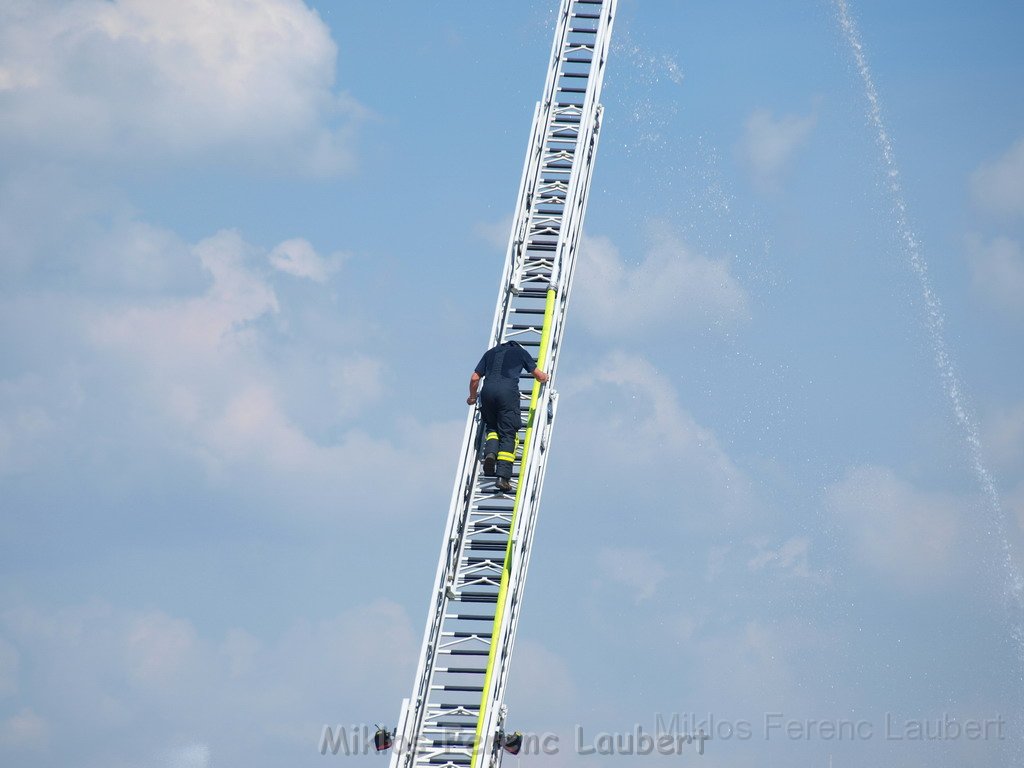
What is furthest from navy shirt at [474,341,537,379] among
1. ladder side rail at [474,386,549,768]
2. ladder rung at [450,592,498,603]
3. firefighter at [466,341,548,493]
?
ladder rung at [450,592,498,603]

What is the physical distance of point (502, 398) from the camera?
23.7 m

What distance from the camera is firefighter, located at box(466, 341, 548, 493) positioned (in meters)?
23.8

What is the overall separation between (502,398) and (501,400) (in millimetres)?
34

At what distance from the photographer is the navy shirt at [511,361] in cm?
2392

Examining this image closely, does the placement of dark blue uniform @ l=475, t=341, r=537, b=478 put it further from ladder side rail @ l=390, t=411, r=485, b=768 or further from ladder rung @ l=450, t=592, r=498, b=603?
ladder rung @ l=450, t=592, r=498, b=603

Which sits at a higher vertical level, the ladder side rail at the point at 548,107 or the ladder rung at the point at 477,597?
the ladder side rail at the point at 548,107

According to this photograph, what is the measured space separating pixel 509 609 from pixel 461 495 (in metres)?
1.94

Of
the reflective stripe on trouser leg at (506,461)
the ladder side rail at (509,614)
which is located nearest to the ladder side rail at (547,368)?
the ladder side rail at (509,614)

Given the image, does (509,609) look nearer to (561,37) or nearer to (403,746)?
(403,746)

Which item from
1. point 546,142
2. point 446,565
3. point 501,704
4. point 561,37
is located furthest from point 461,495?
point 561,37

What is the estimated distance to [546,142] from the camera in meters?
28.4

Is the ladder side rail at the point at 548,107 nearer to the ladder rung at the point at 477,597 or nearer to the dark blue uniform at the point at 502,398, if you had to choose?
the dark blue uniform at the point at 502,398

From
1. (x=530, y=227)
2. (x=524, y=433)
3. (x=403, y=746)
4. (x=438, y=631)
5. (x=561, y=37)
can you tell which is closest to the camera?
(x=403, y=746)

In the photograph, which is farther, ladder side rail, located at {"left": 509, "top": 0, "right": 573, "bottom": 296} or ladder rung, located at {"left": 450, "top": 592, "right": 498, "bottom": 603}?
ladder side rail, located at {"left": 509, "top": 0, "right": 573, "bottom": 296}
